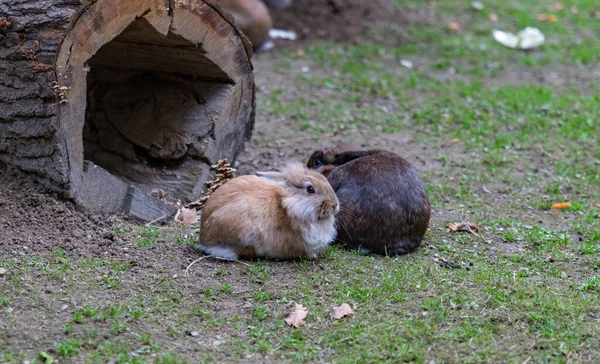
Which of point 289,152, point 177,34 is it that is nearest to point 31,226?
point 177,34

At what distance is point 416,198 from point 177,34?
6.79 ft

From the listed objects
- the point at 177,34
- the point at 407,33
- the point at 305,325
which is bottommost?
the point at 407,33

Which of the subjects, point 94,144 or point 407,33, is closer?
point 94,144

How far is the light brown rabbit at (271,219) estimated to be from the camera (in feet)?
17.2

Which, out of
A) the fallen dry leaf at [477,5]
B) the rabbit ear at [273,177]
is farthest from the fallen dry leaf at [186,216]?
the fallen dry leaf at [477,5]

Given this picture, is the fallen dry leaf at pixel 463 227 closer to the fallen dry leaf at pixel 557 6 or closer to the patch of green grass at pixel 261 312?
the patch of green grass at pixel 261 312

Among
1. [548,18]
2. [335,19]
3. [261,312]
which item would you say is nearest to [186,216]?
[261,312]

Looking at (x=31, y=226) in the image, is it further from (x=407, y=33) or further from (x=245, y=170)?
(x=407, y=33)

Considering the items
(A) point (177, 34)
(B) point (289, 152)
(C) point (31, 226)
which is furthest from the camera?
(B) point (289, 152)

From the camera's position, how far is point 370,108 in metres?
9.56

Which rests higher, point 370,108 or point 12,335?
point 12,335

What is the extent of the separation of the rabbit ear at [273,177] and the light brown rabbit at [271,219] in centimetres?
7

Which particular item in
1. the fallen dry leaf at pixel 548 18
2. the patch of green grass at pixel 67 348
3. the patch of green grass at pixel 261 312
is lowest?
the fallen dry leaf at pixel 548 18

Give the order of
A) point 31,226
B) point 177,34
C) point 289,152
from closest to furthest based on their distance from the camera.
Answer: point 31,226 < point 177,34 < point 289,152
